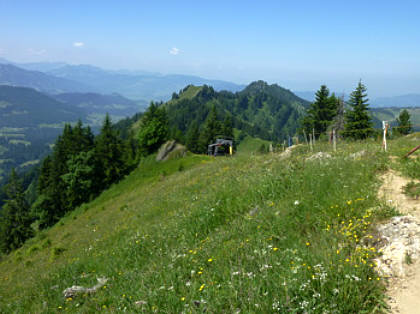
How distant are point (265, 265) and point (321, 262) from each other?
0.97 m

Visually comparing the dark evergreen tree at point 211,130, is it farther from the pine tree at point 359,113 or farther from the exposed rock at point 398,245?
the exposed rock at point 398,245

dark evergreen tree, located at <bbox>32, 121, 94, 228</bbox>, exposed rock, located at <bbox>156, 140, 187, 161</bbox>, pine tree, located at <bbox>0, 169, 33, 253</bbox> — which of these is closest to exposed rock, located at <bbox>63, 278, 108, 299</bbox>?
exposed rock, located at <bbox>156, 140, 187, 161</bbox>

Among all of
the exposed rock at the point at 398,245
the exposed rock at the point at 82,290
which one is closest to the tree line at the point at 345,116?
the exposed rock at the point at 398,245

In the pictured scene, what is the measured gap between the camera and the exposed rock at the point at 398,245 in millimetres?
5211

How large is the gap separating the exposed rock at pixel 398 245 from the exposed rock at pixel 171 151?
51.0 meters

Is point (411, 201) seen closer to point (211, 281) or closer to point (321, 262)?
point (321, 262)

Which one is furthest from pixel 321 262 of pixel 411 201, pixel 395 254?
pixel 411 201

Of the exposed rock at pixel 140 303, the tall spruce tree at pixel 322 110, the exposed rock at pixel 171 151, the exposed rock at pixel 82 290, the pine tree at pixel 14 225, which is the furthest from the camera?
the tall spruce tree at pixel 322 110

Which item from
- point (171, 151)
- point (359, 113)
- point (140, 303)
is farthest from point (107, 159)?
point (140, 303)

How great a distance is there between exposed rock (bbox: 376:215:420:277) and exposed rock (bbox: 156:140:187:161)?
51.0 meters

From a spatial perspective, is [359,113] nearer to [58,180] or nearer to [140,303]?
[140,303]

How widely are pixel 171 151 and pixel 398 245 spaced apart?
177 ft

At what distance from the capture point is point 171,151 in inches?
2296

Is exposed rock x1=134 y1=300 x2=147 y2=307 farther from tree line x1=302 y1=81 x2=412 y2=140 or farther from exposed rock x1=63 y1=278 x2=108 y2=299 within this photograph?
tree line x1=302 y1=81 x2=412 y2=140
